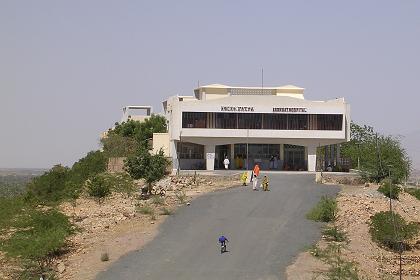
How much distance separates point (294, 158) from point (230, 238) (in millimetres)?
36067

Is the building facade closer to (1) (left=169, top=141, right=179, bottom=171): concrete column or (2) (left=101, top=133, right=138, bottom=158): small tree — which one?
(1) (left=169, top=141, right=179, bottom=171): concrete column

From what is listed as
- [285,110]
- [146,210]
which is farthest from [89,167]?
[146,210]

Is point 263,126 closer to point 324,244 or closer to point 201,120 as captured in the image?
point 201,120

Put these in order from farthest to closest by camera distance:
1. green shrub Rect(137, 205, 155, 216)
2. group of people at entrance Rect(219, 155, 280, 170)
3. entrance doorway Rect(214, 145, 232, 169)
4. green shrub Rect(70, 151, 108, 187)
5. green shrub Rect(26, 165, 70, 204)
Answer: entrance doorway Rect(214, 145, 232, 169), group of people at entrance Rect(219, 155, 280, 170), green shrub Rect(70, 151, 108, 187), green shrub Rect(26, 165, 70, 204), green shrub Rect(137, 205, 155, 216)

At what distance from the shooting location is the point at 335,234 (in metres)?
26.0

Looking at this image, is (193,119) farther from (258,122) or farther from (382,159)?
(382,159)

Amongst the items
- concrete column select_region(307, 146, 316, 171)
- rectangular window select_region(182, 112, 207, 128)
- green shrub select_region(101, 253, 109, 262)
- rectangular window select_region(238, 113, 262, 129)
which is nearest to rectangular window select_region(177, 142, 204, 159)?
rectangular window select_region(182, 112, 207, 128)

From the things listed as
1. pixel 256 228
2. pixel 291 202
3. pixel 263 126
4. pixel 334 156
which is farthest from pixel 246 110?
pixel 256 228

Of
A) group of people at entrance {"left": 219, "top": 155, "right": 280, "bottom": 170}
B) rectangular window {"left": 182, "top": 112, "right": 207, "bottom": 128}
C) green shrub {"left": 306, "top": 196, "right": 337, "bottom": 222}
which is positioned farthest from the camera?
group of people at entrance {"left": 219, "top": 155, "right": 280, "bottom": 170}

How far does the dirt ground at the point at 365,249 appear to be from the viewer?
21.3 m

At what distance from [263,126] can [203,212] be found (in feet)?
85.5

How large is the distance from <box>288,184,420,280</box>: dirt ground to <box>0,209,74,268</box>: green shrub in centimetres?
945

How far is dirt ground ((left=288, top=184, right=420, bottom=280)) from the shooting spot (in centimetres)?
2130

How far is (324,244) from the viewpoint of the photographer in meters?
24.9
